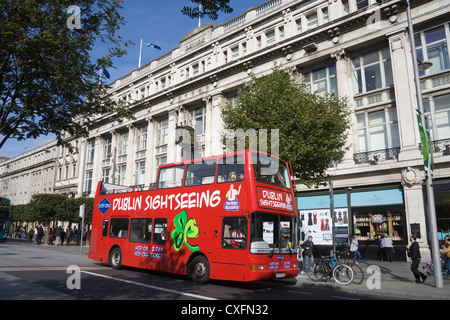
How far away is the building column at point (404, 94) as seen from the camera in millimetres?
20109

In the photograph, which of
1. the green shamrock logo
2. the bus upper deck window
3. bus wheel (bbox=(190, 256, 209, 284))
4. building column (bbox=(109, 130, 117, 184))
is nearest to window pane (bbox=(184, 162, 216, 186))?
the bus upper deck window

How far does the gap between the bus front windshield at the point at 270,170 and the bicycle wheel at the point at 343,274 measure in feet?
11.2

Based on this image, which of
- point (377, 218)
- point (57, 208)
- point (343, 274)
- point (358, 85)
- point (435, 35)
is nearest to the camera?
point (343, 274)

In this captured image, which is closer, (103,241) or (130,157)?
(103,241)

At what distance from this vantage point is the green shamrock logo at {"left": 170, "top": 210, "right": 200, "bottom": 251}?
12.4 meters

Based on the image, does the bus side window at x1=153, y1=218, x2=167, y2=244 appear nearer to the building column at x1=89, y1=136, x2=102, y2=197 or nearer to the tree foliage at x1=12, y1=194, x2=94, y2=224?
the tree foliage at x1=12, y1=194, x2=94, y2=224

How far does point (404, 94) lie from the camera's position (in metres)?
20.8

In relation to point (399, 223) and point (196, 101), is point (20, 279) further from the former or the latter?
point (196, 101)

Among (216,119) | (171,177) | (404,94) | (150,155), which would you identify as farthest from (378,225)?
(150,155)

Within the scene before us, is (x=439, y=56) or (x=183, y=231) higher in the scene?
(x=439, y=56)

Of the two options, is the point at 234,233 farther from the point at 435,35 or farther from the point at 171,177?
the point at 435,35

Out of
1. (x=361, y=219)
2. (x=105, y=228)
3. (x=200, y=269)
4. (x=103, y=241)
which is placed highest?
(x=361, y=219)

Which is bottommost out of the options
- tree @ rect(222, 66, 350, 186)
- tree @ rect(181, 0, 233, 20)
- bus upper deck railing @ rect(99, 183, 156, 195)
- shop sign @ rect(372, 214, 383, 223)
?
shop sign @ rect(372, 214, 383, 223)

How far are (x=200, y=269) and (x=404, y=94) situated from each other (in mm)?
16832
